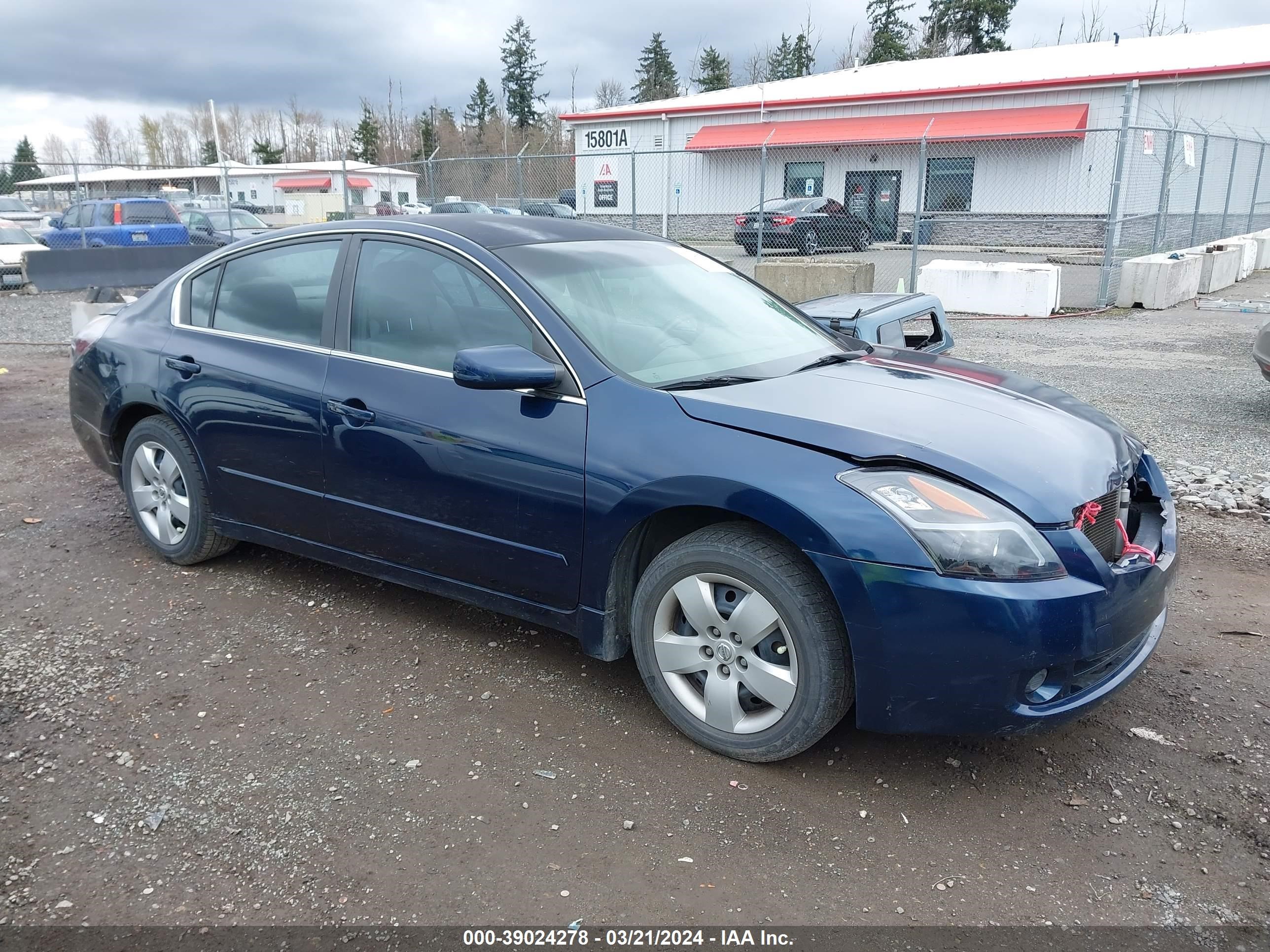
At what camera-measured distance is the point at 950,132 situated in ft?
91.9

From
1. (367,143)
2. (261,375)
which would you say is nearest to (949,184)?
(261,375)

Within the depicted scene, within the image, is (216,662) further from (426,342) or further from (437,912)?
(437,912)

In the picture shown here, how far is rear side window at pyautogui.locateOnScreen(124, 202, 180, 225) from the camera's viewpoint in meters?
19.2

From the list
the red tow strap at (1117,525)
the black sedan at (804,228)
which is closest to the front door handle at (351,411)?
the red tow strap at (1117,525)

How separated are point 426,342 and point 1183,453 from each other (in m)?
5.36

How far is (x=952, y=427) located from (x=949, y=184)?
93.6 feet

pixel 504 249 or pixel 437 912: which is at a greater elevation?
pixel 504 249

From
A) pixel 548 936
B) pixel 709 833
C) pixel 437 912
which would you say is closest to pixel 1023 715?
pixel 709 833

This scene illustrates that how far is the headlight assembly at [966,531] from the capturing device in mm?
2646

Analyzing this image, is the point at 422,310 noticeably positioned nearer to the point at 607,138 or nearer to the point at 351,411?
the point at 351,411

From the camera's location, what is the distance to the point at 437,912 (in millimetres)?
2459

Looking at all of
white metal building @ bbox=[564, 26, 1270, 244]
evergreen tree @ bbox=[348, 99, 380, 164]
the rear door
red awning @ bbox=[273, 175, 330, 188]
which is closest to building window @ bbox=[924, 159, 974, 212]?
white metal building @ bbox=[564, 26, 1270, 244]

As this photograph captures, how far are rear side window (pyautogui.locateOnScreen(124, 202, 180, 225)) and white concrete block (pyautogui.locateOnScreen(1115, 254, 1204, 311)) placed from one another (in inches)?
679

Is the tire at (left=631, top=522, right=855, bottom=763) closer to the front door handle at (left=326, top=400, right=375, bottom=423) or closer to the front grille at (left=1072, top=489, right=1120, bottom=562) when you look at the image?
the front grille at (left=1072, top=489, right=1120, bottom=562)
